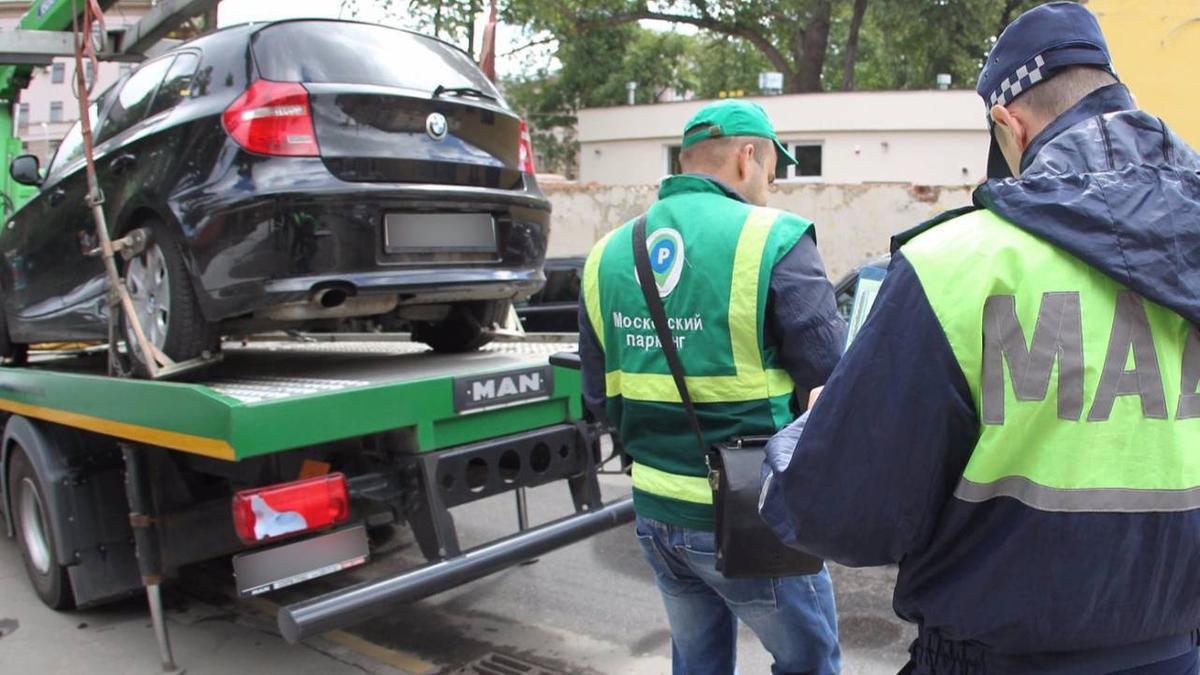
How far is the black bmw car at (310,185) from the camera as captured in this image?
3816 mm

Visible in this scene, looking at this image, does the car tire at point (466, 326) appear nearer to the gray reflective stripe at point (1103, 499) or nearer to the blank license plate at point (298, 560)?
the blank license plate at point (298, 560)

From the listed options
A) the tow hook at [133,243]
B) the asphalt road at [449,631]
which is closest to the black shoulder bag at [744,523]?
the asphalt road at [449,631]

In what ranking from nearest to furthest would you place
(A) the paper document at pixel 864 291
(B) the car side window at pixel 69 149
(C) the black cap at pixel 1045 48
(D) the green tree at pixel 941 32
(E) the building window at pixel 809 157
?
1. (C) the black cap at pixel 1045 48
2. (A) the paper document at pixel 864 291
3. (B) the car side window at pixel 69 149
4. (E) the building window at pixel 809 157
5. (D) the green tree at pixel 941 32

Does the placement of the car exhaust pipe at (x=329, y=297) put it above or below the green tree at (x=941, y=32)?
below

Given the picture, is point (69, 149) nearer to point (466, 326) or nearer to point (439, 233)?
point (466, 326)

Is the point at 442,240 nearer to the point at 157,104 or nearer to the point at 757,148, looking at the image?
the point at 157,104

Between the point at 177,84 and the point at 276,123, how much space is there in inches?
31.4

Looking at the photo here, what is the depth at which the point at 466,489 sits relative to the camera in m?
3.73

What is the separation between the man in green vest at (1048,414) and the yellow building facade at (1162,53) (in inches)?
268

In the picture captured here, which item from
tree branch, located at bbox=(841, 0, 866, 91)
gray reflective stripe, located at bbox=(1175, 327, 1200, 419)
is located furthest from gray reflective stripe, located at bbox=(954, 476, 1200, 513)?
tree branch, located at bbox=(841, 0, 866, 91)

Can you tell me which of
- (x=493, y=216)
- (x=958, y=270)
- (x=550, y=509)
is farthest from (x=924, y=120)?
(x=958, y=270)

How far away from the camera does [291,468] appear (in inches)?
151

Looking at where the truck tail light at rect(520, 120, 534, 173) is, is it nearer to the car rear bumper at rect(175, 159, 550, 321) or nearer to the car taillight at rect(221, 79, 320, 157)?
the car rear bumper at rect(175, 159, 550, 321)

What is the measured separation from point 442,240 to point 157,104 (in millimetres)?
1448
